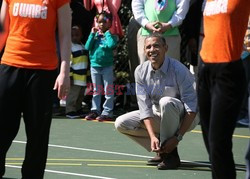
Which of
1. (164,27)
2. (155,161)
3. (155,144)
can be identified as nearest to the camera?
(155,144)

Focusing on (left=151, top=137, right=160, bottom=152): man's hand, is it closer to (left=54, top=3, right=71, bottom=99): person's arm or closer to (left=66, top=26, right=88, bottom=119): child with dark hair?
(left=54, top=3, right=71, bottom=99): person's arm

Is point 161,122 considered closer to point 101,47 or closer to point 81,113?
point 101,47

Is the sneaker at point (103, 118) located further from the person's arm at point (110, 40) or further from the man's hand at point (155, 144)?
the man's hand at point (155, 144)

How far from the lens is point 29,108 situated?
559 centimetres

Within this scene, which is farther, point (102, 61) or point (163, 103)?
point (102, 61)

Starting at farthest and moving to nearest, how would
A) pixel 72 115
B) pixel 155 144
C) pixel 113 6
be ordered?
pixel 72 115, pixel 113 6, pixel 155 144

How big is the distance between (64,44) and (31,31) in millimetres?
286

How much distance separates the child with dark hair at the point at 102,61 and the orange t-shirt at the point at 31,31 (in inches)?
227

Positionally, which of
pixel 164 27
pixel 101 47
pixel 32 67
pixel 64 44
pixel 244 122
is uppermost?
pixel 64 44

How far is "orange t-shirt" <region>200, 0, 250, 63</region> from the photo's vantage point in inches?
207

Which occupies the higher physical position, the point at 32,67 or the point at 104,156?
the point at 32,67

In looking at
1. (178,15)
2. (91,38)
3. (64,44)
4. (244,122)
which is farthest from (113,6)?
(64,44)

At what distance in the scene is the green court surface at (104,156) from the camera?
760 cm

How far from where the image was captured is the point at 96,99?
37.9 ft
